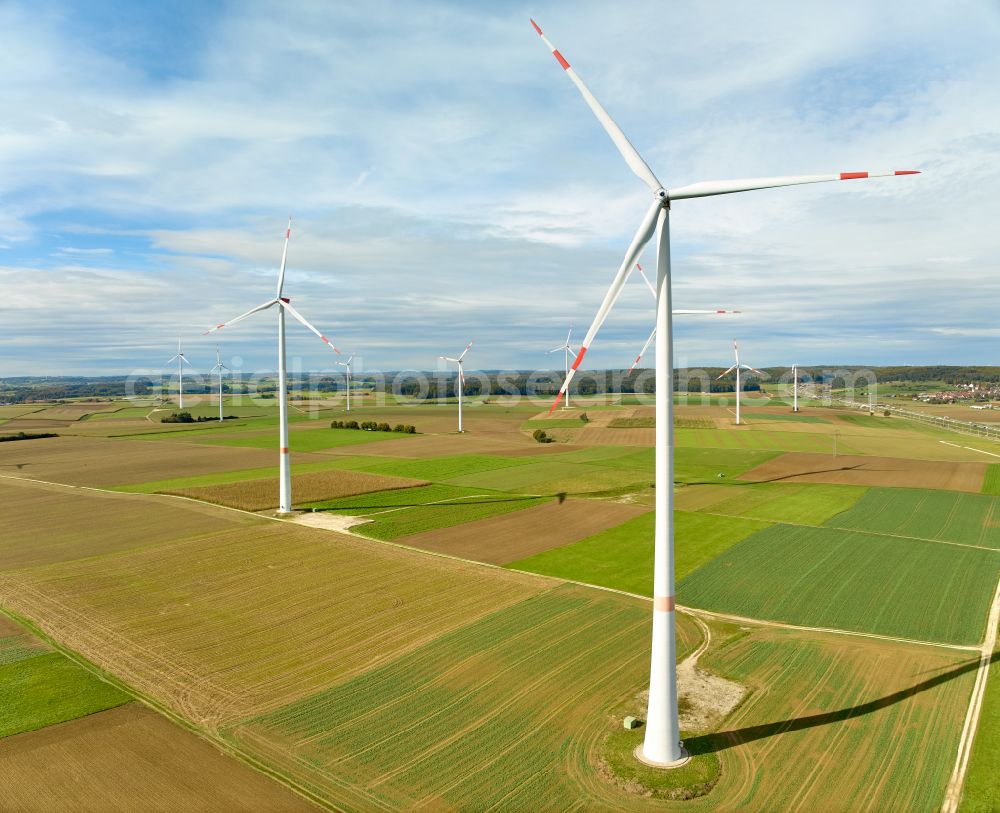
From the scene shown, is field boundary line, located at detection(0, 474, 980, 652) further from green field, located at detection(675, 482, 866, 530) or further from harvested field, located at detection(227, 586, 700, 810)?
green field, located at detection(675, 482, 866, 530)

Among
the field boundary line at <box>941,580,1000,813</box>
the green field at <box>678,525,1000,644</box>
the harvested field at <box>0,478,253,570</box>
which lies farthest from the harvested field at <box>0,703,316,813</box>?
the harvested field at <box>0,478,253,570</box>

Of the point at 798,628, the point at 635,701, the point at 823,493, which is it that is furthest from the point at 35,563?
the point at 823,493

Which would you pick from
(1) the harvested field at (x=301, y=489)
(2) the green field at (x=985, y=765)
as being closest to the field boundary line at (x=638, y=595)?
(1) the harvested field at (x=301, y=489)

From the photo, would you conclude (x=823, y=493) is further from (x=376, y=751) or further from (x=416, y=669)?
(x=376, y=751)

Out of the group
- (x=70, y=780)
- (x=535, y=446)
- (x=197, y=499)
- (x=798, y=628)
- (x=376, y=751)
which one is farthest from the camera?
(x=535, y=446)

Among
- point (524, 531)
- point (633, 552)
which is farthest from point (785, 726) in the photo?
point (524, 531)

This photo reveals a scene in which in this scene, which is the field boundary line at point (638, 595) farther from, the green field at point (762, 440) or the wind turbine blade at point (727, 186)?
the green field at point (762, 440)
